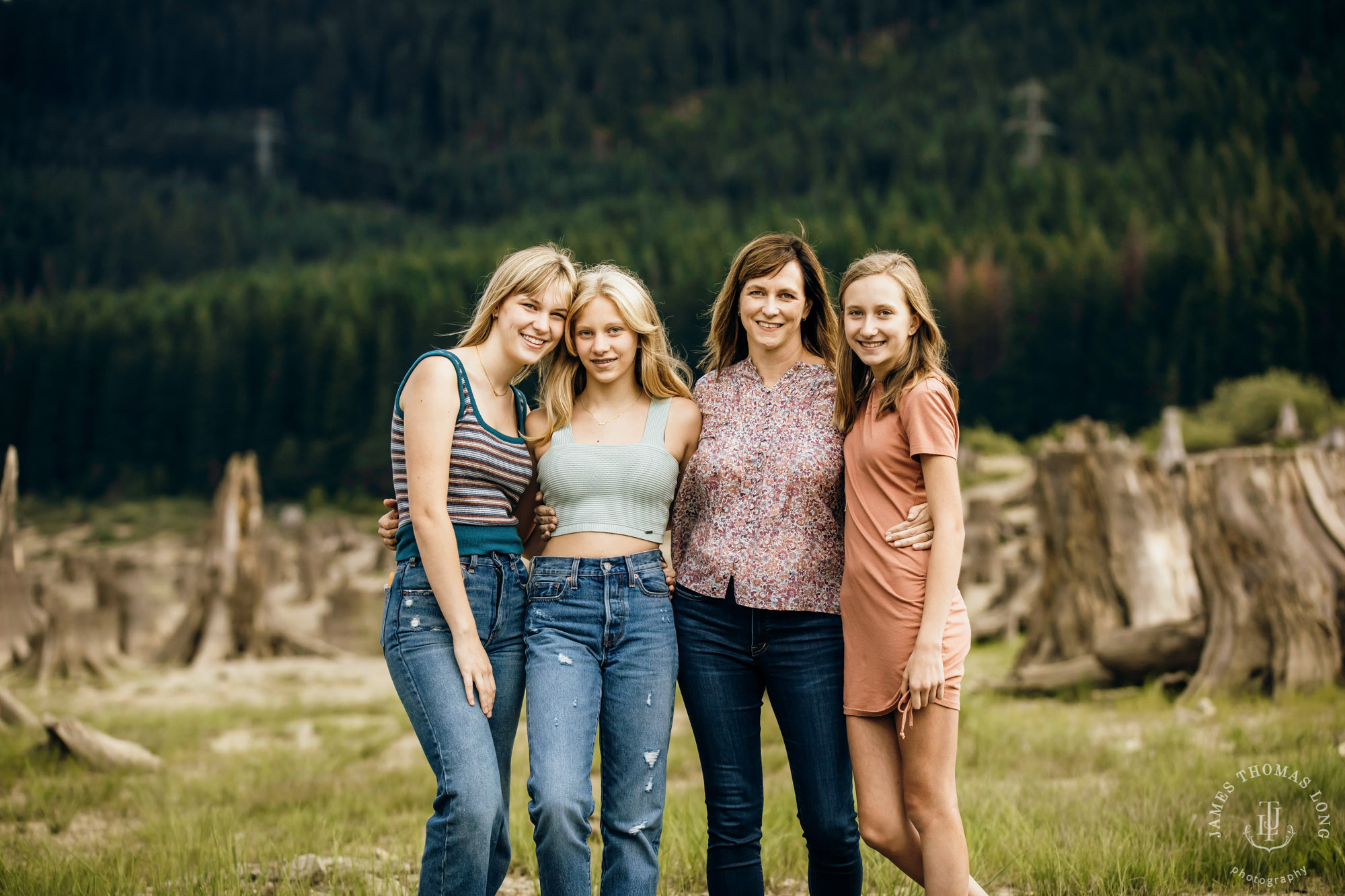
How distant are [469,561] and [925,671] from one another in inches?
52.7

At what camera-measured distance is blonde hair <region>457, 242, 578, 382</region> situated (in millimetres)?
3252

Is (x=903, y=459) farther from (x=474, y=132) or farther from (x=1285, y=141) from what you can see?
(x=474, y=132)

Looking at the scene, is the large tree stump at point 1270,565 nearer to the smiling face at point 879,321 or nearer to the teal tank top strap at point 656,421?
the smiling face at point 879,321

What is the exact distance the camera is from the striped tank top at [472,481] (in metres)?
3.07

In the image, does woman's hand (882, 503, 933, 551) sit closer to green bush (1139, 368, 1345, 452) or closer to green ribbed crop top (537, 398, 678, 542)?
green ribbed crop top (537, 398, 678, 542)

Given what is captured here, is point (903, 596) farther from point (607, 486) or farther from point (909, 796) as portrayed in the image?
point (607, 486)

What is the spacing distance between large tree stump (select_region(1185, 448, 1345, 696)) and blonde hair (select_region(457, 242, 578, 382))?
5713mm

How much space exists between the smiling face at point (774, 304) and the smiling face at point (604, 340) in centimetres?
39

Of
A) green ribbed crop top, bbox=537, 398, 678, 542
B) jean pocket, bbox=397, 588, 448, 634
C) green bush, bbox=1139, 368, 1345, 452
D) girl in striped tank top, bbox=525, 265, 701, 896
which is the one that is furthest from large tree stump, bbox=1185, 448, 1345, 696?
green bush, bbox=1139, 368, 1345, 452

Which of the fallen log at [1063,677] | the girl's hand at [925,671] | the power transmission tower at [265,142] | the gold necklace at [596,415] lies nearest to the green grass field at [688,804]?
the fallen log at [1063,677]

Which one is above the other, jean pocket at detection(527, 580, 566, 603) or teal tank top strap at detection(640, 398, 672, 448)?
teal tank top strap at detection(640, 398, 672, 448)

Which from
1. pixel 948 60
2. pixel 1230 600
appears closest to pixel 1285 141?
pixel 948 60

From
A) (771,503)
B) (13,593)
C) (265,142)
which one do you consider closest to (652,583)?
(771,503)

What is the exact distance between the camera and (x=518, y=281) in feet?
10.7
